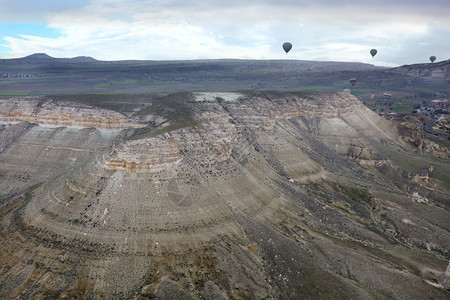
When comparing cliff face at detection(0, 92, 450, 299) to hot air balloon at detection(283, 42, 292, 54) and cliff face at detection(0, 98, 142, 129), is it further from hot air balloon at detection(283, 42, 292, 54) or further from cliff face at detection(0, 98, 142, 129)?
hot air balloon at detection(283, 42, 292, 54)

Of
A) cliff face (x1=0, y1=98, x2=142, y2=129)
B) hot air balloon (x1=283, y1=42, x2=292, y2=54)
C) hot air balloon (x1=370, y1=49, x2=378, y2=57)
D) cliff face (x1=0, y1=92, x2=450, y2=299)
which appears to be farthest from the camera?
hot air balloon (x1=370, y1=49, x2=378, y2=57)

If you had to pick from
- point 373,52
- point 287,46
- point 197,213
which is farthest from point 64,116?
point 373,52

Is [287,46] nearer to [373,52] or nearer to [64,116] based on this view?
[373,52]

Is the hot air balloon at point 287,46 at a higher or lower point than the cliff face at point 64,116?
higher

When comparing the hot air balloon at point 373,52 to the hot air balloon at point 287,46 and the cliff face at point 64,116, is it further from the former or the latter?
the cliff face at point 64,116

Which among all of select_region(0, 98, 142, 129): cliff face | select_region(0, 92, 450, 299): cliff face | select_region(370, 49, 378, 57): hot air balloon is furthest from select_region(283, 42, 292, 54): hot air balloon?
select_region(0, 98, 142, 129): cliff face

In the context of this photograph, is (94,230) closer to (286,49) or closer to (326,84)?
(286,49)

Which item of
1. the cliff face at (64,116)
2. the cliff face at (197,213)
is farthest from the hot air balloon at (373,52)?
the cliff face at (64,116)

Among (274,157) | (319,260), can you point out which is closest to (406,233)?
(319,260)
